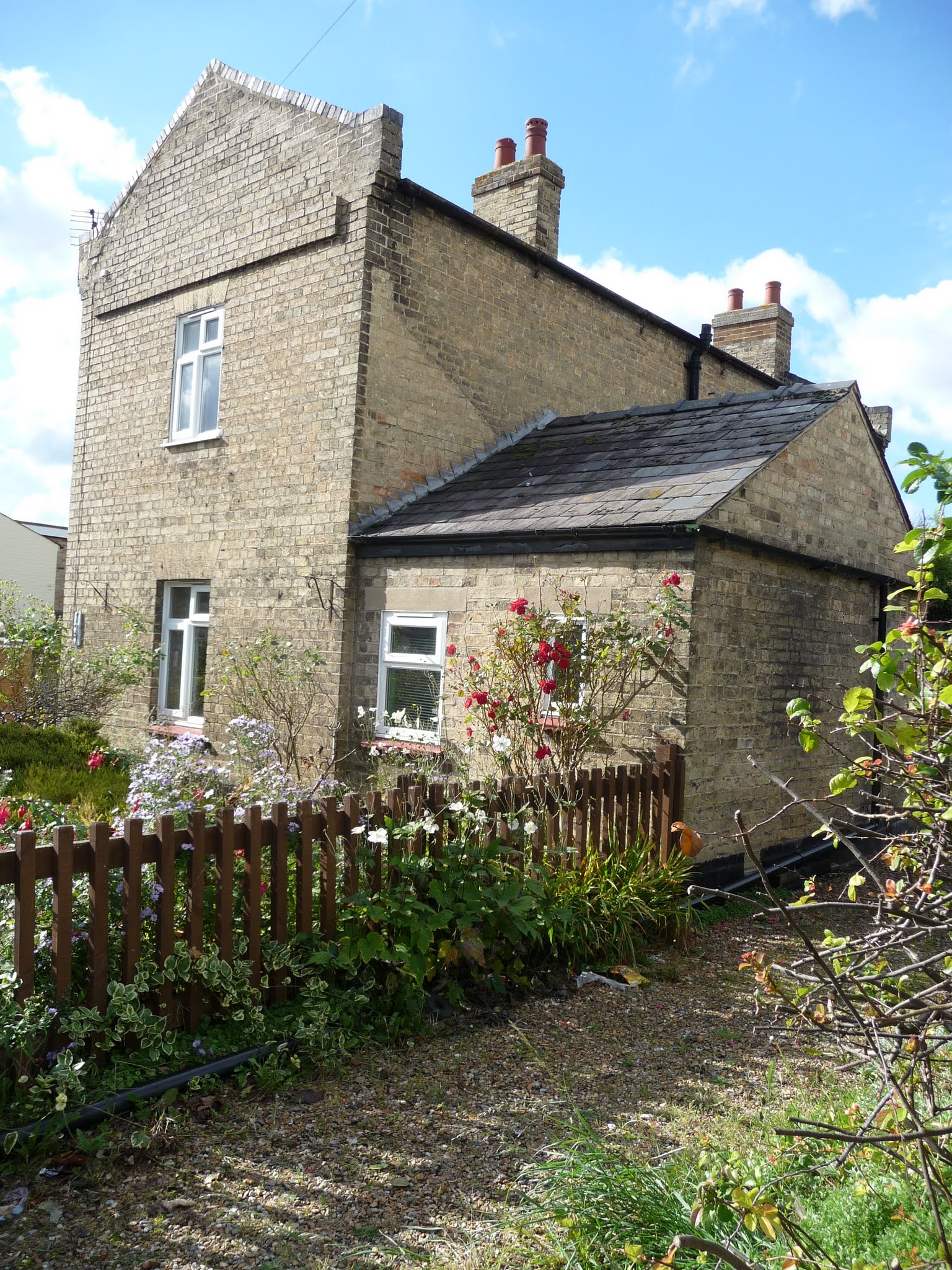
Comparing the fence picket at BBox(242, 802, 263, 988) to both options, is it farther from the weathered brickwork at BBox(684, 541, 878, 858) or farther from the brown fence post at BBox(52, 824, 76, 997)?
the weathered brickwork at BBox(684, 541, 878, 858)

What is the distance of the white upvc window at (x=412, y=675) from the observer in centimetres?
924

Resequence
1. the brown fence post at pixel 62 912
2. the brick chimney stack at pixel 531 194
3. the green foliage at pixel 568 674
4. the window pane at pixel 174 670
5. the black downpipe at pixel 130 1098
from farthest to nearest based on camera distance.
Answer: the brick chimney stack at pixel 531 194, the window pane at pixel 174 670, the green foliage at pixel 568 674, the brown fence post at pixel 62 912, the black downpipe at pixel 130 1098

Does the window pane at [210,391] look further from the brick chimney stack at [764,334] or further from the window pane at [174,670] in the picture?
the brick chimney stack at [764,334]

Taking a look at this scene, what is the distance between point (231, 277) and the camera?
37.3 feet

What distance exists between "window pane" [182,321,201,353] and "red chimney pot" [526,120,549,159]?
4998mm

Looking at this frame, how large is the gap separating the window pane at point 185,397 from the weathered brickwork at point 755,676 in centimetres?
734

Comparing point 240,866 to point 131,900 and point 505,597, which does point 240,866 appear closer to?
point 131,900

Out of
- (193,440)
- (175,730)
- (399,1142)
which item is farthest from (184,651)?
(399,1142)

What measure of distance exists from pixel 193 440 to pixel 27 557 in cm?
3259

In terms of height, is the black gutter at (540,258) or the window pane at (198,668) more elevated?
the black gutter at (540,258)

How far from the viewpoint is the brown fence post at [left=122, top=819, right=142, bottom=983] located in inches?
164

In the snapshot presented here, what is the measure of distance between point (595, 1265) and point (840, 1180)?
2.80 feet

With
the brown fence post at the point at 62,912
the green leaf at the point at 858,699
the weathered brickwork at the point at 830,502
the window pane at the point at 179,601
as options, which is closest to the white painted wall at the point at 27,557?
the window pane at the point at 179,601

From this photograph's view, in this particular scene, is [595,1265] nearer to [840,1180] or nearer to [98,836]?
[840,1180]
